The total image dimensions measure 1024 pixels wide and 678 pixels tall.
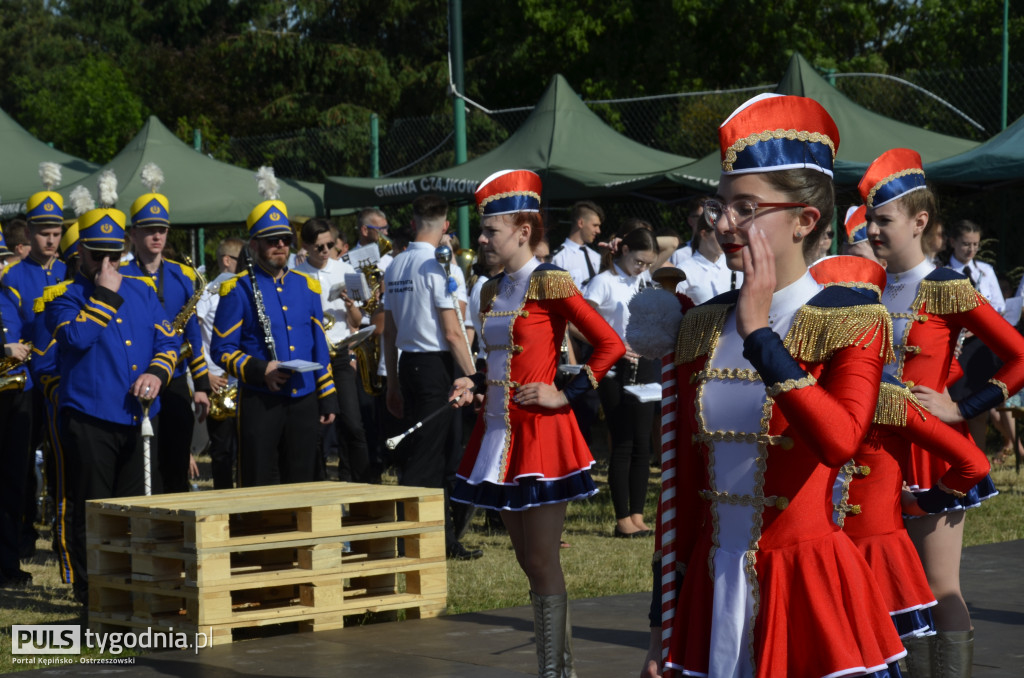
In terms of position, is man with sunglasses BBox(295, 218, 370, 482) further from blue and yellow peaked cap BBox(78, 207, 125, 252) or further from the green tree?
the green tree

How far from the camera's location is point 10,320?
8.33 m

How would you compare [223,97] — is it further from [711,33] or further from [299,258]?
[299,258]

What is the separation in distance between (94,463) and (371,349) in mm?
3793

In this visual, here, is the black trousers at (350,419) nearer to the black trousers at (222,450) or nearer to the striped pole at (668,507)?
the black trousers at (222,450)

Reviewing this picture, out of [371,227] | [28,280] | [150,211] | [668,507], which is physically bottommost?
[668,507]

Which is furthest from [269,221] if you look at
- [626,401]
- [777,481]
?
[777,481]

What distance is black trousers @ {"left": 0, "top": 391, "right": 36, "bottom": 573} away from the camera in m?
8.22

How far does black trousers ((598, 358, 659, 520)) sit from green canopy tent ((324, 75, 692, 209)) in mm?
3918

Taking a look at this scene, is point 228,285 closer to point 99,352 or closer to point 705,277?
point 99,352

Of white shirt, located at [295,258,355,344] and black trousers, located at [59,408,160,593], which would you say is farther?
white shirt, located at [295,258,355,344]

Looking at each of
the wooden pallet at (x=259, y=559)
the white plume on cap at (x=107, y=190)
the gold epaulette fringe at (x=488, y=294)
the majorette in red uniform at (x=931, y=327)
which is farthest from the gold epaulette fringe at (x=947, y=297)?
the white plume on cap at (x=107, y=190)

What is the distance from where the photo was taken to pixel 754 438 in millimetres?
2768

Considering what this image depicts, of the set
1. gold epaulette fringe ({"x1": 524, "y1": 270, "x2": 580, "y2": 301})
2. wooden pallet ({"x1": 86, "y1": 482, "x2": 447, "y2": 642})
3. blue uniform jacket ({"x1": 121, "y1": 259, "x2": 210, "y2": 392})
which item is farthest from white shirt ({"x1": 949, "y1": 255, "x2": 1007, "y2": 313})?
gold epaulette fringe ({"x1": 524, "y1": 270, "x2": 580, "y2": 301})

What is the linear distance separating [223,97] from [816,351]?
33.8 metres
